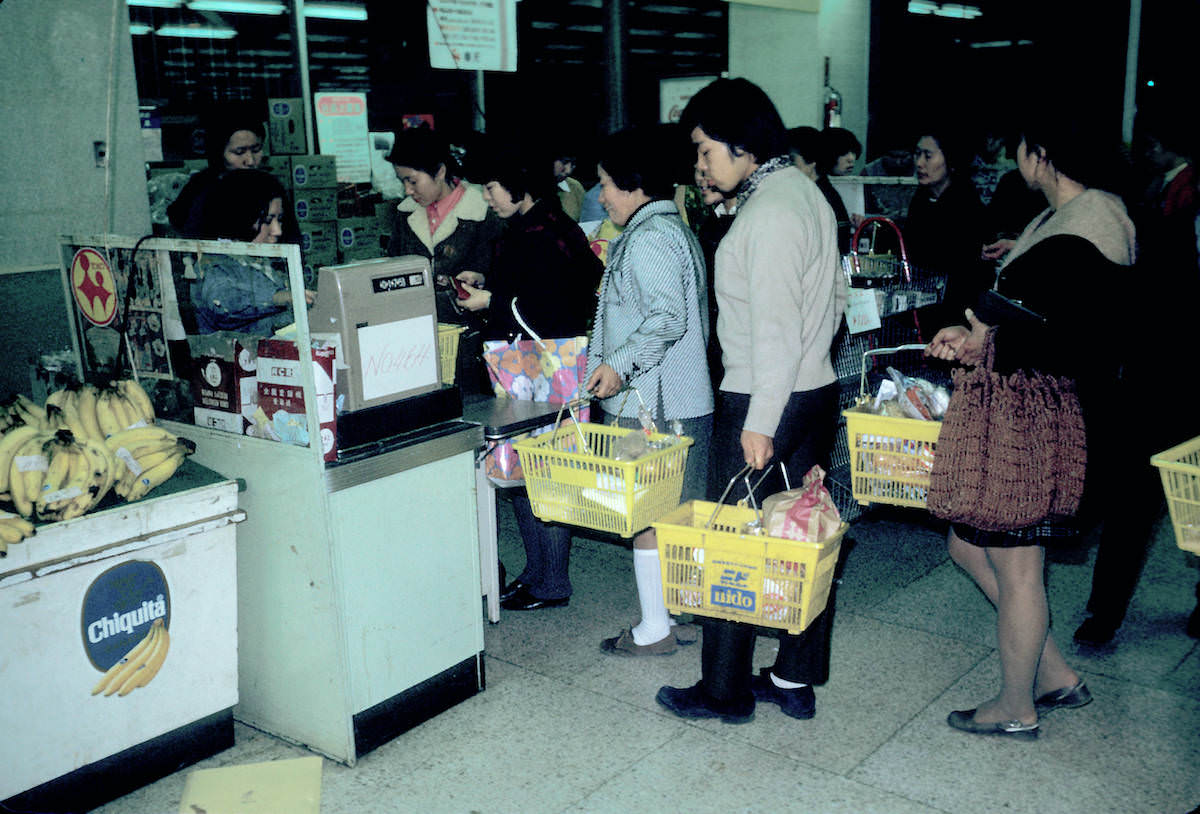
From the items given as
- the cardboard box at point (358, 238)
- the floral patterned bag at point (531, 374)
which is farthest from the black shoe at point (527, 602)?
the cardboard box at point (358, 238)

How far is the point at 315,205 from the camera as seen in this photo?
721 cm

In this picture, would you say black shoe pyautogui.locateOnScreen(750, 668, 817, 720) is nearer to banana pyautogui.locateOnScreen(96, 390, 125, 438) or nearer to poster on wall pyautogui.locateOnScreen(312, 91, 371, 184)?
banana pyautogui.locateOnScreen(96, 390, 125, 438)

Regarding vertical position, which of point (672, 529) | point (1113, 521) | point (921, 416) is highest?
point (921, 416)

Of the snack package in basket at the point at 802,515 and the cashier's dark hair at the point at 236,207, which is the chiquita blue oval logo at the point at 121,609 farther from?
the snack package in basket at the point at 802,515

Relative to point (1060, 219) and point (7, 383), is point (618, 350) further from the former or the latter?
point (7, 383)

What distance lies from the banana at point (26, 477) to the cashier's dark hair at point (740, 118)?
77.3 inches

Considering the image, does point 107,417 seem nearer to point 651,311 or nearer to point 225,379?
point 225,379

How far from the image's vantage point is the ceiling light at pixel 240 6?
7.84 m

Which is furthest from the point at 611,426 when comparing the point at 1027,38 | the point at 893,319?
the point at 1027,38

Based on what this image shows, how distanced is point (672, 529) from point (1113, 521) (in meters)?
1.92

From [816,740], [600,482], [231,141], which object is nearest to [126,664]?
[600,482]

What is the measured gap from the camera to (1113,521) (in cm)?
365

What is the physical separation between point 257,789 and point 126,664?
52 centimetres

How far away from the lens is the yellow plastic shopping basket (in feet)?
9.61
